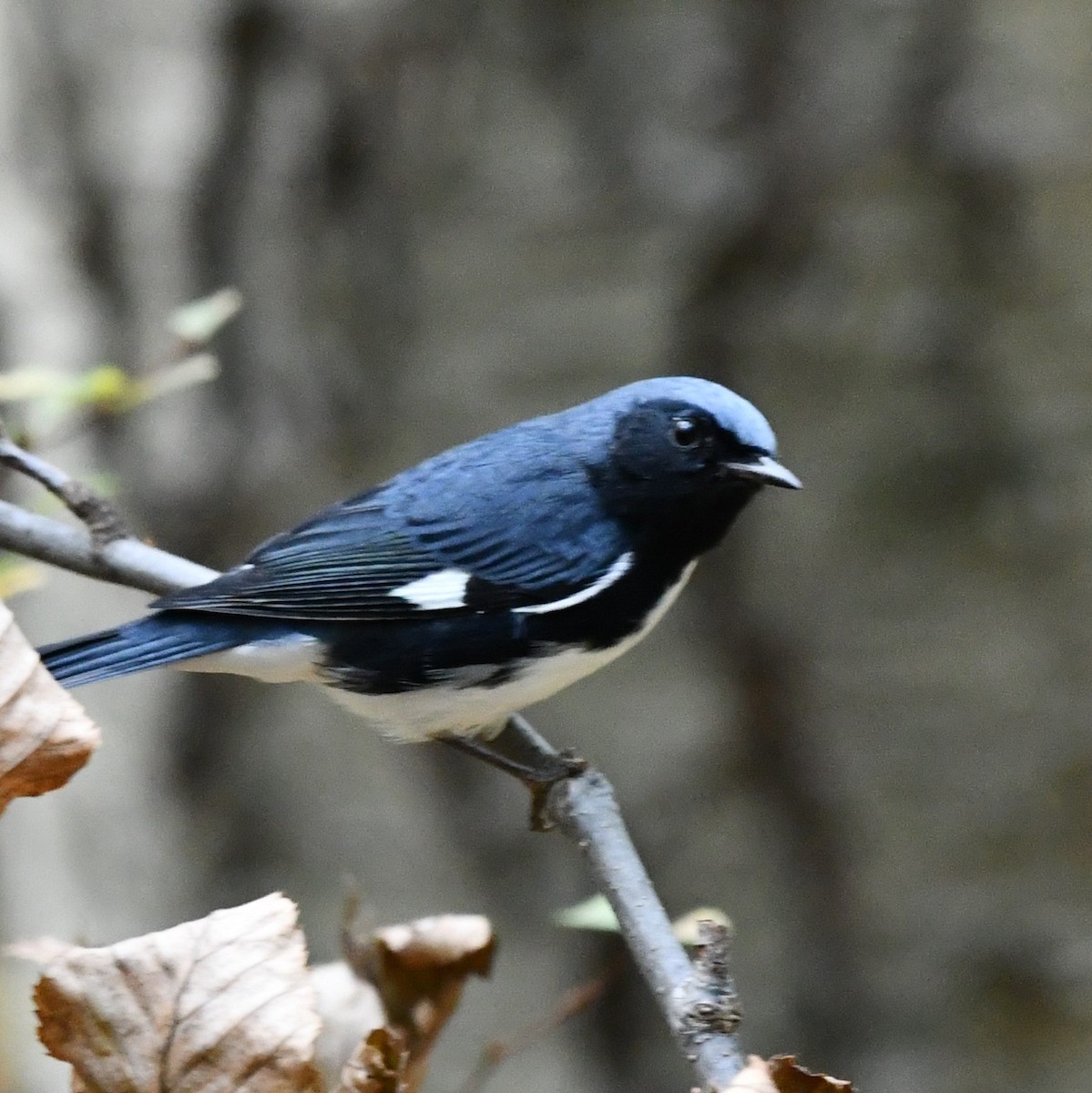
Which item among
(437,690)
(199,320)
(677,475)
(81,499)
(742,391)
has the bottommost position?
(437,690)

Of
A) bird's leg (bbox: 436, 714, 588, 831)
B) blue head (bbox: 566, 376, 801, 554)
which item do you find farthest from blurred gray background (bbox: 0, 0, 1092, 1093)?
bird's leg (bbox: 436, 714, 588, 831)

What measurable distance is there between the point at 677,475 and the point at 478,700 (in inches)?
20.1

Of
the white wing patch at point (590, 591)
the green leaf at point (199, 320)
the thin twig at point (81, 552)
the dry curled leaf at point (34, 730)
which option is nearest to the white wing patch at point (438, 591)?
the white wing patch at point (590, 591)

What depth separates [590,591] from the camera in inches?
86.4

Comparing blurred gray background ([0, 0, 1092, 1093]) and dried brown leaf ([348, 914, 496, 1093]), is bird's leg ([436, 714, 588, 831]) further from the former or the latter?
blurred gray background ([0, 0, 1092, 1093])

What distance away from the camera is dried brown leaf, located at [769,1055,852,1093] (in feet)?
3.61

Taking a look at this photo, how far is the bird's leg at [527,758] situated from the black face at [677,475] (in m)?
0.41

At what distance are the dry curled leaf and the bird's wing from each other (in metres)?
0.90

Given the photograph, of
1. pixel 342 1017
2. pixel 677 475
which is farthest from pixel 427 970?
pixel 677 475

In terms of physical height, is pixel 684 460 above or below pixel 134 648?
above

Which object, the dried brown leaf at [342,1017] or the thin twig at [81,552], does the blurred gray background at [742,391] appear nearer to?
the thin twig at [81,552]

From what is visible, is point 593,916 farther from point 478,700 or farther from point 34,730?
point 34,730

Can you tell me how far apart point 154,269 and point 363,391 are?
803 mm

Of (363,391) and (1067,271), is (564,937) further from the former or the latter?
(1067,271)
